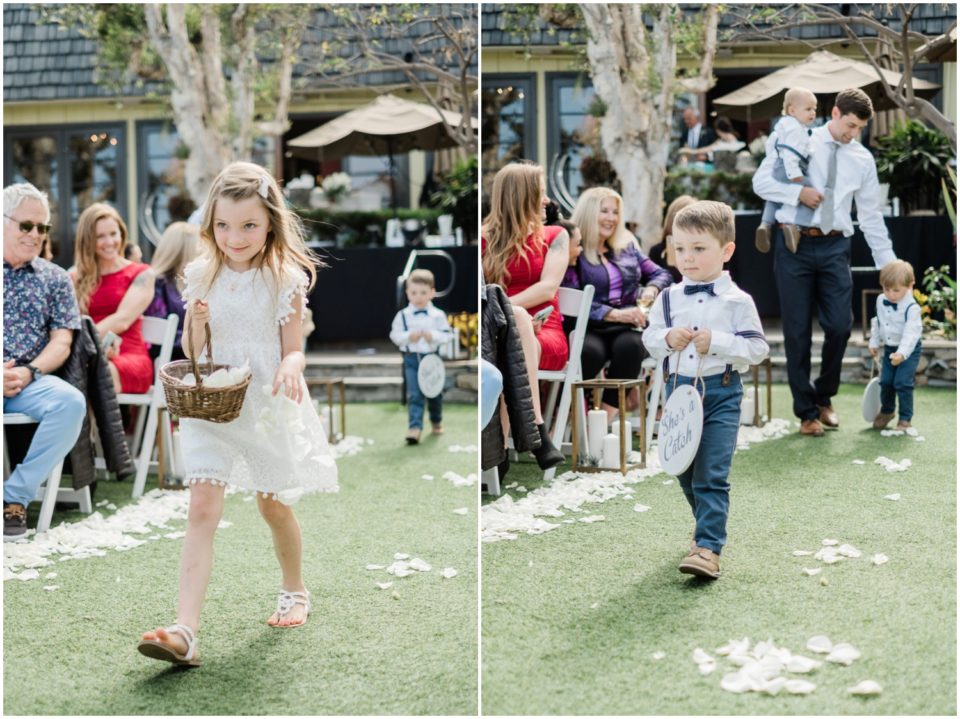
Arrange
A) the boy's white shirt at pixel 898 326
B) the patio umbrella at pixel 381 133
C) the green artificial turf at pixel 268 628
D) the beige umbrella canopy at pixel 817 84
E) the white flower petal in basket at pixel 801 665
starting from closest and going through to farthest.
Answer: the white flower petal in basket at pixel 801 665, the green artificial turf at pixel 268 628, the beige umbrella canopy at pixel 817 84, the boy's white shirt at pixel 898 326, the patio umbrella at pixel 381 133

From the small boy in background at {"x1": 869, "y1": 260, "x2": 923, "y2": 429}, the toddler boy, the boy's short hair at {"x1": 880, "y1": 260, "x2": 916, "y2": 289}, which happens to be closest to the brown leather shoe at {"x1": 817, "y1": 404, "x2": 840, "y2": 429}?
the small boy in background at {"x1": 869, "y1": 260, "x2": 923, "y2": 429}

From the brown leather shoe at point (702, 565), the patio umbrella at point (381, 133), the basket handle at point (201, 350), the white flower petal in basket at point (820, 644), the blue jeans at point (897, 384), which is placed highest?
the patio umbrella at point (381, 133)

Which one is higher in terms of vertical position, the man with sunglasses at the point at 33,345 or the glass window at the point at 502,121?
the glass window at the point at 502,121

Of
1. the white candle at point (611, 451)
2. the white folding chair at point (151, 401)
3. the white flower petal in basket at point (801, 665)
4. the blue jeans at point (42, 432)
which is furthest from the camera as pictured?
the white folding chair at point (151, 401)

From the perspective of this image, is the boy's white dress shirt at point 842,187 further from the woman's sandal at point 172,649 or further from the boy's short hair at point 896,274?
the woman's sandal at point 172,649

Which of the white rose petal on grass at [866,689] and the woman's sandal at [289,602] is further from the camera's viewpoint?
the woman's sandal at [289,602]

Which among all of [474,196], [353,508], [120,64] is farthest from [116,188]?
[353,508]

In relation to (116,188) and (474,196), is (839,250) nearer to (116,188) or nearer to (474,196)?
(474,196)

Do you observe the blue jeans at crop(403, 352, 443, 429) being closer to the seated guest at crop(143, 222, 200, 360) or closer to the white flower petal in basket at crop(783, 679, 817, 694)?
the seated guest at crop(143, 222, 200, 360)

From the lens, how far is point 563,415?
14.3 feet

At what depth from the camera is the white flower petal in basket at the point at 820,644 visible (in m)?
2.59

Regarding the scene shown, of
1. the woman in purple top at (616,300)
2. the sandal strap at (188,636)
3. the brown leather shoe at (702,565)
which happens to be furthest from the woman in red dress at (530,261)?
the sandal strap at (188,636)

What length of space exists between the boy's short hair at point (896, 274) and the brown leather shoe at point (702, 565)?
7.07 ft

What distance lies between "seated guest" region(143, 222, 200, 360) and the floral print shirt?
3.61 feet
